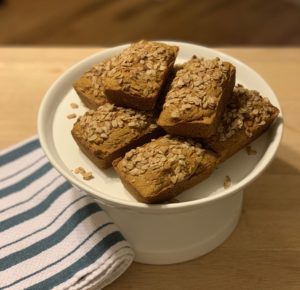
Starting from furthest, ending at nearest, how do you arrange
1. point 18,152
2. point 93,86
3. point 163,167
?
point 18,152
point 93,86
point 163,167

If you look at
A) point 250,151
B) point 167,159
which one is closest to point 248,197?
point 250,151

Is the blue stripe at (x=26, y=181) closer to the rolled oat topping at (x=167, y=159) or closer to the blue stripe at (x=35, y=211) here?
the blue stripe at (x=35, y=211)

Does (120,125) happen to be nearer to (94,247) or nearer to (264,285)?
(94,247)

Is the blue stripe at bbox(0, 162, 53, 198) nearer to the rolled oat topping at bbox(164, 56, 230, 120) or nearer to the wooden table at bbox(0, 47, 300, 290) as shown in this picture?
the wooden table at bbox(0, 47, 300, 290)

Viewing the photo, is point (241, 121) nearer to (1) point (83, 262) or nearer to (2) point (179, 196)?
(2) point (179, 196)

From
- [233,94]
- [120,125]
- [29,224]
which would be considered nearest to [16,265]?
[29,224]

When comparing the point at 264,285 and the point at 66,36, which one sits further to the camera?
the point at 66,36
